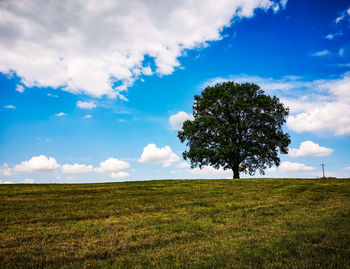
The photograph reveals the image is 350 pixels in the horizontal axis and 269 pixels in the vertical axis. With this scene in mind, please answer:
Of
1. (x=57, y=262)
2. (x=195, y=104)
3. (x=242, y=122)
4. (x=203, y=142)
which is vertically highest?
(x=195, y=104)

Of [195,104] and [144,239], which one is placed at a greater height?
[195,104]

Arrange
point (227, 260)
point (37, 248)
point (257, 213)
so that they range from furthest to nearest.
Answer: point (257, 213) → point (37, 248) → point (227, 260)

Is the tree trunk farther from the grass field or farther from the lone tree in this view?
the grass field

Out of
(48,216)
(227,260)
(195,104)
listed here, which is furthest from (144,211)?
(195,104)

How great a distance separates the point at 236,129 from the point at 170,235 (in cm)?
3112

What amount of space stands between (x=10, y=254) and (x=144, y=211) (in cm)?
793

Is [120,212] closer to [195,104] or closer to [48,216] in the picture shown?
[48,216]

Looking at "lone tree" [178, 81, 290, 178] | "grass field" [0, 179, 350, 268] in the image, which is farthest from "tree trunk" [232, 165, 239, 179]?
"grass field" [0, 179, 350, 268]

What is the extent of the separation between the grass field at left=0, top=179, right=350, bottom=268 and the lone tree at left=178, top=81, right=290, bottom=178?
67.3 ft

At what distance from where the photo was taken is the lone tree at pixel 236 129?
3694cm

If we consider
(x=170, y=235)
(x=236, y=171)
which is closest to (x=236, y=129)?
(x=236, y=171)

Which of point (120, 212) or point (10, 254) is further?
point (120, 212)

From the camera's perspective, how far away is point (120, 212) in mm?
14430

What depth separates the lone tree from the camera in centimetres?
3694
